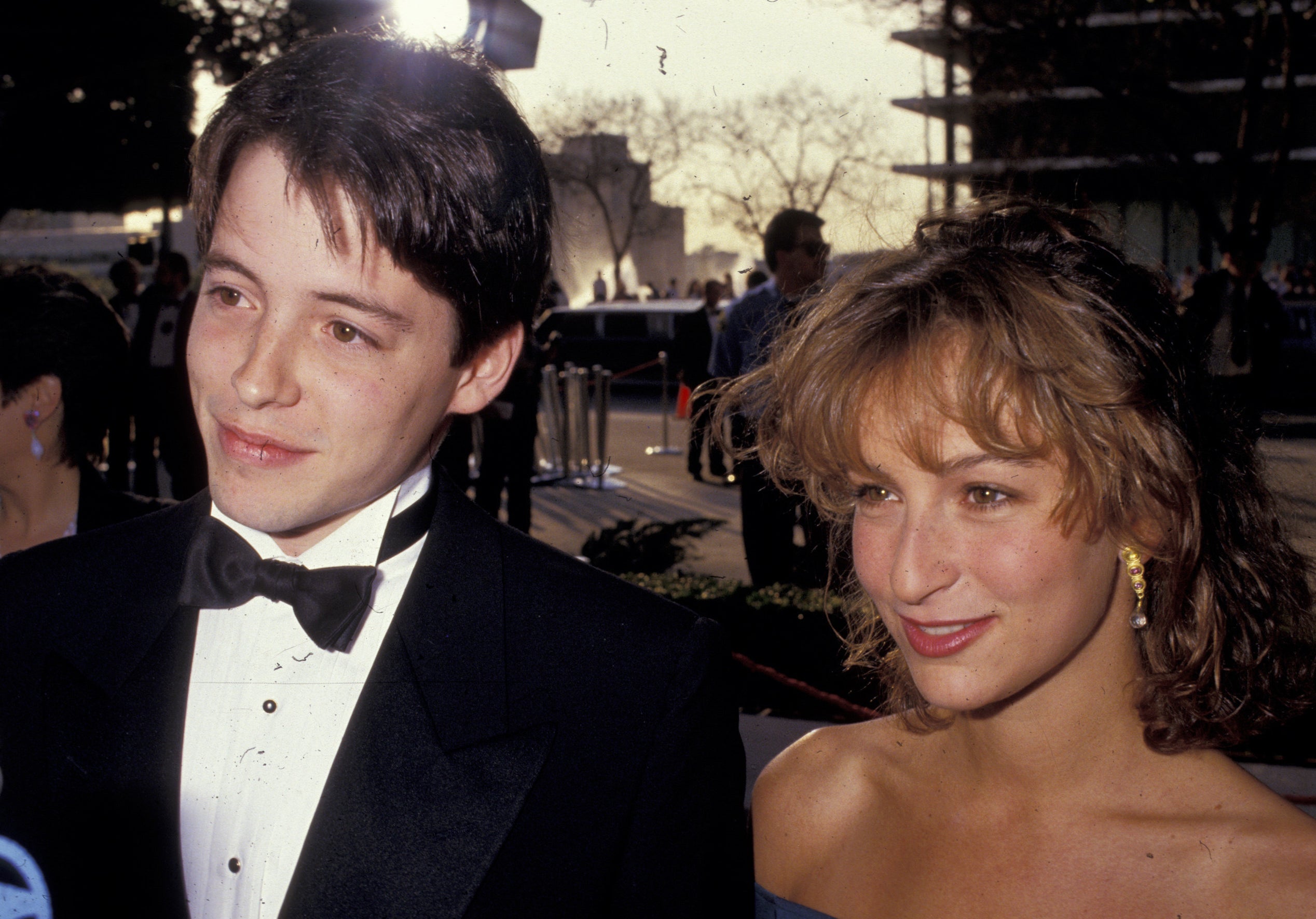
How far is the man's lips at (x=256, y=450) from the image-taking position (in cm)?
137

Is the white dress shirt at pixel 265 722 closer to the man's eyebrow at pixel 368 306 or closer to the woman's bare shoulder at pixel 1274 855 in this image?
the man's eyebrow at pixel 368 306

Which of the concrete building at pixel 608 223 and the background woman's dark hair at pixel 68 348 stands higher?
the concrete building at pixel 608 223

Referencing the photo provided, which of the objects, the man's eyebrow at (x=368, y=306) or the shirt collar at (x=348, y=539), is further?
the shirt collar at (x=348, y=539)

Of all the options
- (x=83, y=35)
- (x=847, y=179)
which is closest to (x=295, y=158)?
(x=847, y=179)

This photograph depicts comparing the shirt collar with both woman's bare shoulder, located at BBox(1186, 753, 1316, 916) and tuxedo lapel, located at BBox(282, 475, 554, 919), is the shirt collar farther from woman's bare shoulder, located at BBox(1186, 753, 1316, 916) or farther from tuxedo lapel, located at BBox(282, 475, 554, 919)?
woman's bare shoulder, located at BBox(1186, 753, 1316, 916)

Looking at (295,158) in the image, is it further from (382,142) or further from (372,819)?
(372,819)

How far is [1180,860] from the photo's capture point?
163 centimetres

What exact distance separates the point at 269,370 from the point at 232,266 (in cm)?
15

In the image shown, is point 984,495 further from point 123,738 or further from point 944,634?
point 123,738

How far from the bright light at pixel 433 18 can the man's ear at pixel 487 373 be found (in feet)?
1.61

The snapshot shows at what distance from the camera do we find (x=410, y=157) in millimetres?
1451

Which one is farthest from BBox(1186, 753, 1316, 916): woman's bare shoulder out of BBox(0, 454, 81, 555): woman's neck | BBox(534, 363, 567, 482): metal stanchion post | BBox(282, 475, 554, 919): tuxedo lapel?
BBox(534, 363, 567, 482): metal stanchion post

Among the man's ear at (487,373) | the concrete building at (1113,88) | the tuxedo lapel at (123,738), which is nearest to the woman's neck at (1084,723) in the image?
the man's ear at (487,373)

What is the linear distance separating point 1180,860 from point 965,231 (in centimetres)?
98
